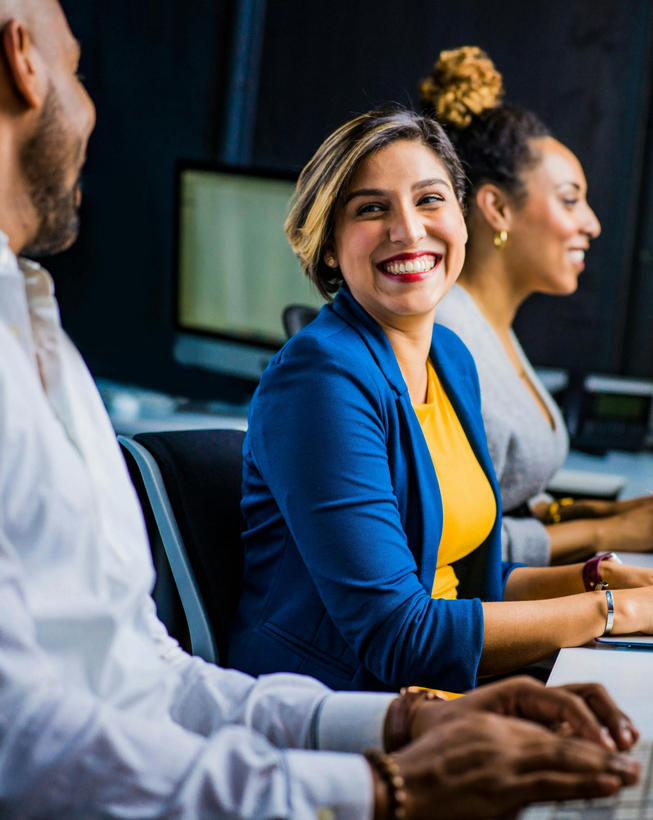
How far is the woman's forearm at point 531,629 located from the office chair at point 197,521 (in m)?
Result: 0.39

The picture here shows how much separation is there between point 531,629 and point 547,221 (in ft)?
3.51

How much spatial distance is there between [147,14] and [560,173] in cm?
189

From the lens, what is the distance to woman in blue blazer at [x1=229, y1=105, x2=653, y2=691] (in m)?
1.08

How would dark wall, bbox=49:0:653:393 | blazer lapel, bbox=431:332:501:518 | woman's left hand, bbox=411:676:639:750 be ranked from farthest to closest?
1. dark wall, bbox=49:0:653:393
2. blazer lapel, bbox=431:332:501:518
3. woman's left hand, bbox=411:676:639:750

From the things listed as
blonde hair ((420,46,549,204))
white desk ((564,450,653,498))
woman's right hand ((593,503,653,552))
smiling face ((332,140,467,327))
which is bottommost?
white desk ((564,450,653,498))

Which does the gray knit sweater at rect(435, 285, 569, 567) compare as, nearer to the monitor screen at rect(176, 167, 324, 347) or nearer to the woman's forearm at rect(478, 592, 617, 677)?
the woman's forearm at rect(478, 592, 617, 677)

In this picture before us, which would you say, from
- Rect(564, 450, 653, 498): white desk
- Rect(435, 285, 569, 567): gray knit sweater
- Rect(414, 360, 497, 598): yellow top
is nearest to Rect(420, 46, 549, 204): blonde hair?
Rect(435, 285, 569, 567): gray knit sweater

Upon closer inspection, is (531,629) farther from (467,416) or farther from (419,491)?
(467,416)

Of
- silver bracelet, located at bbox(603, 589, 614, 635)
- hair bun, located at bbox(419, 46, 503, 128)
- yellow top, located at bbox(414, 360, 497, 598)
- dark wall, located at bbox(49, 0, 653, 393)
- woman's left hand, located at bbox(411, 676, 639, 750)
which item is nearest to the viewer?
woman's left hand, located at bbox(411, 676, 639, 750)

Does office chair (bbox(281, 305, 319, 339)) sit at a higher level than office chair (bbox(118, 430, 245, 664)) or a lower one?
higher

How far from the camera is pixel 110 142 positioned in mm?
3230

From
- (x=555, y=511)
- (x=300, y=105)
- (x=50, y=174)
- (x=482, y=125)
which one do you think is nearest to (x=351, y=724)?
(x=50, y=174)

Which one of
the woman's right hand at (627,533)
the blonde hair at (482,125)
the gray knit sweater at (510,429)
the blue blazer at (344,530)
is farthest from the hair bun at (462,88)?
the woman's right hand at (627,533)

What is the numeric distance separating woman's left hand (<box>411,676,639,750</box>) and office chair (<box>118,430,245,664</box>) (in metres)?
0.46
